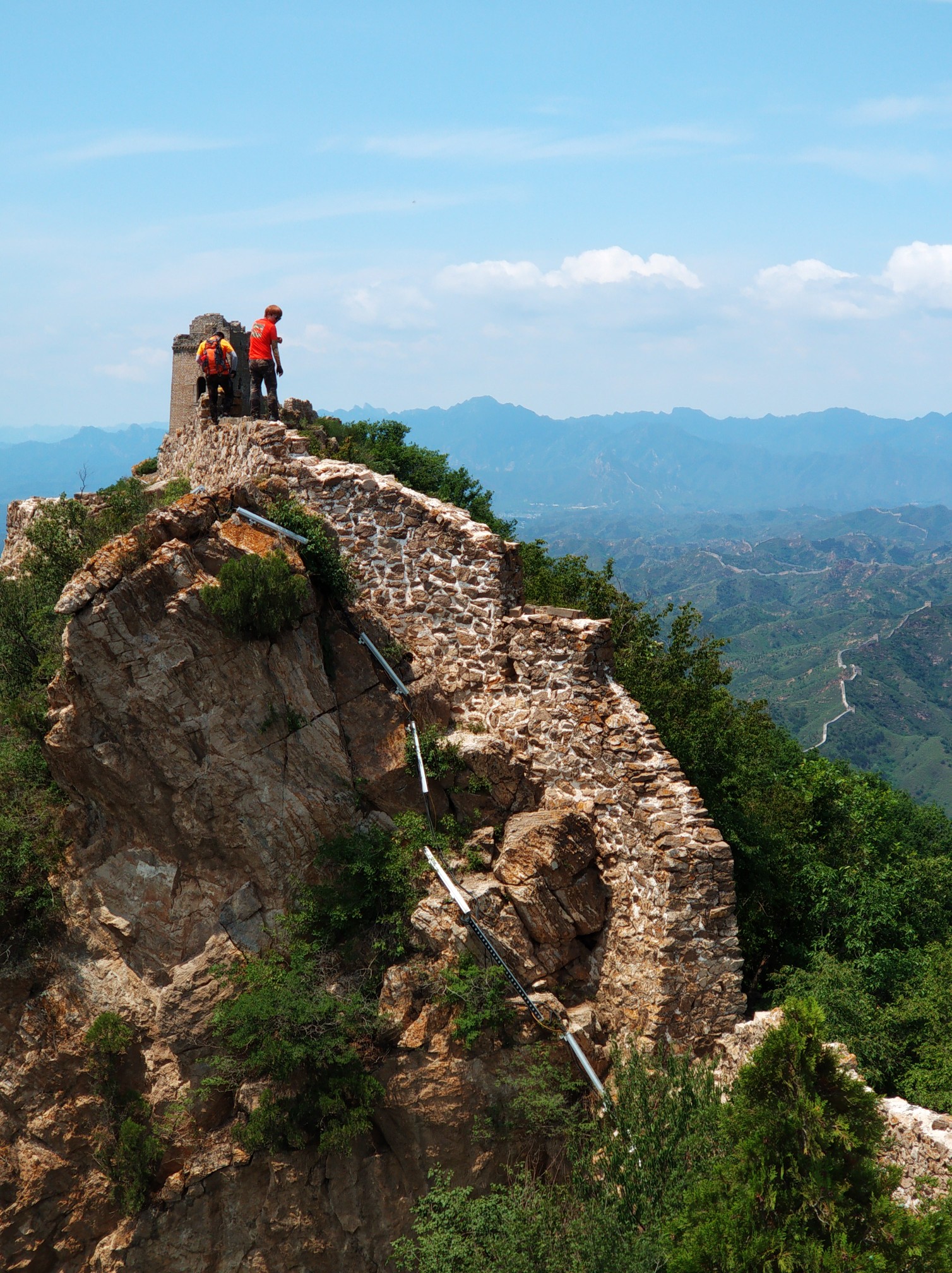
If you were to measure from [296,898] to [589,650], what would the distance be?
5.23m

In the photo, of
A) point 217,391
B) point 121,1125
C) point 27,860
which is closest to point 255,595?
point 27,860

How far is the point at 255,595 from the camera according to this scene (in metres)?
13.7

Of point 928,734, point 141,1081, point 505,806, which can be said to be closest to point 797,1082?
point 505,806

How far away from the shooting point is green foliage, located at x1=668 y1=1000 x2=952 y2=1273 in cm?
903

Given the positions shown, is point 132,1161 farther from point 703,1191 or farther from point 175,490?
point 175,490

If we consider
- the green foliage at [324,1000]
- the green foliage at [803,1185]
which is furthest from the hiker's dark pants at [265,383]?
the green foliage at [803,1185]

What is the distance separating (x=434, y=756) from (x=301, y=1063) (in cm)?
430

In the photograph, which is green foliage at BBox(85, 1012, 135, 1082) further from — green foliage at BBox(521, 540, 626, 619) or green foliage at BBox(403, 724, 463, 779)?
green foliage at BBox(521, 540, 626, 619)

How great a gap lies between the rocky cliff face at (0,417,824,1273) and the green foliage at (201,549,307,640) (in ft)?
0.97

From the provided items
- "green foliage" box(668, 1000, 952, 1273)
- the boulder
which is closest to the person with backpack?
the boulder

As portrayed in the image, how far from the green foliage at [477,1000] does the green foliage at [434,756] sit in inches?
103

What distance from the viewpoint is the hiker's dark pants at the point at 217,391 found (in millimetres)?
18516

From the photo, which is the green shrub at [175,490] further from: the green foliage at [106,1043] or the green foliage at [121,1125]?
the green foliage at [121,1125]

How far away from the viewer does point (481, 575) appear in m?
14.8
